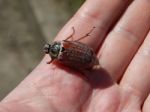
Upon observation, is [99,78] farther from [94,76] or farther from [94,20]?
[94,20]

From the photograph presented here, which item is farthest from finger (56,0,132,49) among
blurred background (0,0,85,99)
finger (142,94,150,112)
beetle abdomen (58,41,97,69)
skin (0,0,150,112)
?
blurred background (0,0,85,99)

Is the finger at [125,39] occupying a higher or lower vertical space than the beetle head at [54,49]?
lower

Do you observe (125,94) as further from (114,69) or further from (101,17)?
(101,17)

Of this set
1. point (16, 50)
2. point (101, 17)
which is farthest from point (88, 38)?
point (16, 50)

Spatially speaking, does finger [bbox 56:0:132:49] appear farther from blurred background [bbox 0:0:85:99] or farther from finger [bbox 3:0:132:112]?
blurred background [bbox 0:0:85:99]

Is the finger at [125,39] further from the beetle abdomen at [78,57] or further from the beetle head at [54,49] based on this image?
the beetle head at [54,49]

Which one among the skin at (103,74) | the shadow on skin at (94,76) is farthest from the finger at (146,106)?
the shadow on skin at (94,76)
